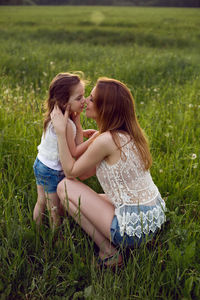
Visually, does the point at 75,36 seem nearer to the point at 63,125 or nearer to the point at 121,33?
the point at 121,33

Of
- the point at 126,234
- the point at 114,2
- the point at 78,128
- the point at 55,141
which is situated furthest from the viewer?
the point at 114,2

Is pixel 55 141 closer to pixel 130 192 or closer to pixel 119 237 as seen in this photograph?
pixel 130 192

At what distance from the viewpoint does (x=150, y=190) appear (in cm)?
221

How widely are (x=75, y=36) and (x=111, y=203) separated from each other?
14.5 metres

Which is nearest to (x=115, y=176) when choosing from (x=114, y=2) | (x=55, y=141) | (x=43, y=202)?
(x=55, y=141)

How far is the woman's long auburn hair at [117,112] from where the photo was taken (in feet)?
6.77

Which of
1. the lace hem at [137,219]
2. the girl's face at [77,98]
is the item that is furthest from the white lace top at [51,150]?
the lace hem at [137,219]

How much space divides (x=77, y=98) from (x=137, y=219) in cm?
98

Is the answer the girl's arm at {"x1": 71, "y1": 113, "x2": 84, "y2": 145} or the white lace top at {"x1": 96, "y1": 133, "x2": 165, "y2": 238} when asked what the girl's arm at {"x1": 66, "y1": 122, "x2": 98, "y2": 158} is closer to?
the girl's arm at {"x1": 71, "y1": 113, "x2": 84, "y2": 145}

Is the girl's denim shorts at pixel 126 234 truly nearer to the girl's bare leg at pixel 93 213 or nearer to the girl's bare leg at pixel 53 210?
the girl's bare leg at pixel 93 213

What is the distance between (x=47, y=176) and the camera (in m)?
2.32

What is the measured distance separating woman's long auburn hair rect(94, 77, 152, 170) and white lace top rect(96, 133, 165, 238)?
0.05 metres

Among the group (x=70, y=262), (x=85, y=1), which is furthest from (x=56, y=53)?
(x=85, y=1)

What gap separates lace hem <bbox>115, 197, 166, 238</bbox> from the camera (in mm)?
2055
